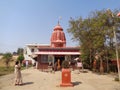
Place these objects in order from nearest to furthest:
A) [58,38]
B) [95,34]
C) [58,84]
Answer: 1. [58,84]
2. [95,34]
3. [58,38]

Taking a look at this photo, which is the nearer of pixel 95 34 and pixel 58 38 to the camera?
pixel 95 34

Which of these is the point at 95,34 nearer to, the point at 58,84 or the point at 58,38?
the point at 58,84

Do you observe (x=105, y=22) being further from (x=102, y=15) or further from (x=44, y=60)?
(x=44, y=60)

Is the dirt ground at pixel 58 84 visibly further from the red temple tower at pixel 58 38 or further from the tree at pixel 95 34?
the red temple tower at pixel 58 38

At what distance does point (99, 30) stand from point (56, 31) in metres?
18.9

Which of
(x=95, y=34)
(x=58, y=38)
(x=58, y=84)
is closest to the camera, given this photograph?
(x=58, y=84)

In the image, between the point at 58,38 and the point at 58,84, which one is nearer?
the point at 58,84

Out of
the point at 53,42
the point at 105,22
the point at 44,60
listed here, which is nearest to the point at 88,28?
the point at 105,22

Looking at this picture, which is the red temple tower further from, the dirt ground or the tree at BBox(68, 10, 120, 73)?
the dirt ground

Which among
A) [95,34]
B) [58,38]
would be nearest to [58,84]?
[95,34]

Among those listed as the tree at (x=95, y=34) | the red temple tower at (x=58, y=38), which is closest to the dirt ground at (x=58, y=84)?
the tree at (x=95, y=34)

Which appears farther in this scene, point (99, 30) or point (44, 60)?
point (44, 60)

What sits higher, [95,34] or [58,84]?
[95,34]

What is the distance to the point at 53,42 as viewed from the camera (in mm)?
42094
